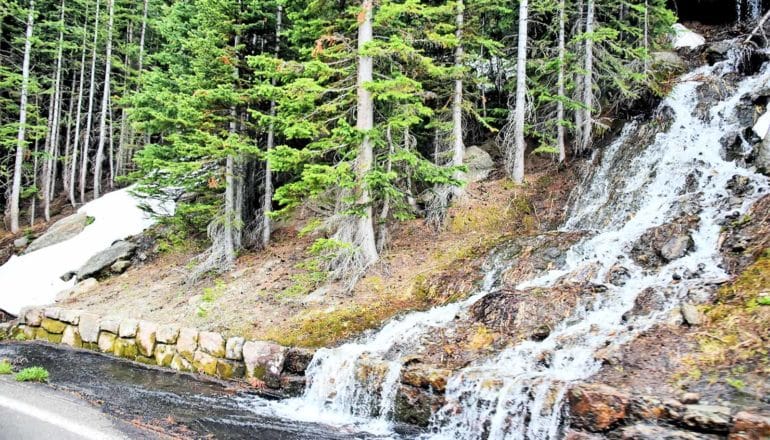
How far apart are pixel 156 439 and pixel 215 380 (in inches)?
145

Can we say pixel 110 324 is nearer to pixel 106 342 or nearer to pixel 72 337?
pixel 106 342

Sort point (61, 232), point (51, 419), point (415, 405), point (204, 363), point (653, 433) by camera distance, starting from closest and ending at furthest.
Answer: point (653, 433), point (51, 419), point (415, 405), point (204, 363), point (61, 232)

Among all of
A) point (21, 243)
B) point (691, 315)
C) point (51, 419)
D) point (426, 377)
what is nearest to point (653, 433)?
point (691, 315)

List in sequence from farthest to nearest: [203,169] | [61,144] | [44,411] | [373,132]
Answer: [61,144] → [203,169] → [373,132] → [44,411]

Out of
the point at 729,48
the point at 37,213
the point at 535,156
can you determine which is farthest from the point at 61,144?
the point at 729,48

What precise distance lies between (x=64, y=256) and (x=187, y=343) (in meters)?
10.1

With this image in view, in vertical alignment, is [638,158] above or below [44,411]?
above

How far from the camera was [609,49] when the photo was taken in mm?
16203

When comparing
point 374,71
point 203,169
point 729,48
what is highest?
point 729,48

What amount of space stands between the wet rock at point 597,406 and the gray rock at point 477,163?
939 centimetres

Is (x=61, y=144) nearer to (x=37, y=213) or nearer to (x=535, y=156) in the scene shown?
(x=37, y=213)

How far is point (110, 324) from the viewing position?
11.0 meters

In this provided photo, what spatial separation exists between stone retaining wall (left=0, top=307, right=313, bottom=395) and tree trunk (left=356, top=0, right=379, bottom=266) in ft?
10.2

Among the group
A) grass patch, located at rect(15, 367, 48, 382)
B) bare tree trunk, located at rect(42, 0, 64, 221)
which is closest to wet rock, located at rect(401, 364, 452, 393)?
grass patch, located at rect(15, 367, 48, 382)
